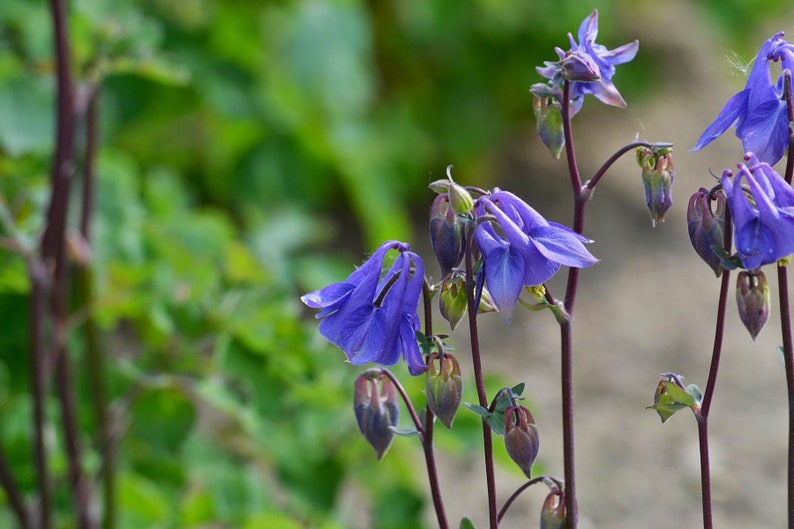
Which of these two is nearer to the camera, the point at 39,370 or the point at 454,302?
the point at 454,302

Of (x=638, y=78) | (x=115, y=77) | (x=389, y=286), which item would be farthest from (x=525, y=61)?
(x=389, y=286)

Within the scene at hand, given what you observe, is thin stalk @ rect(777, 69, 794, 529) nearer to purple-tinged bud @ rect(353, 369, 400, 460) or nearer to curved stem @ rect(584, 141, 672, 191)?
curved stem @ rect(584, 141, 672, 191)

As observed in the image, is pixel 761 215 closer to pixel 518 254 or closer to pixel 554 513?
pixel 518 254

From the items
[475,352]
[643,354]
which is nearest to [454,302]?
[475,352]

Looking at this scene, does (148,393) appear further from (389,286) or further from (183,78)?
(389,286)

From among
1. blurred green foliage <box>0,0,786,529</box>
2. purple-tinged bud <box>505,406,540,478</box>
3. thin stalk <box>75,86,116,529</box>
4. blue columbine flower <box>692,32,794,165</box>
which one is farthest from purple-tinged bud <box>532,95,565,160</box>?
thin stalk <box>75,86,116,529</box>

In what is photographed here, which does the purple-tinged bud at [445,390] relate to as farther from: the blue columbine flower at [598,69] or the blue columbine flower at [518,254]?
the blue columbine flower at [598,69]

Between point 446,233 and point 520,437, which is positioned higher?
point 446,233
